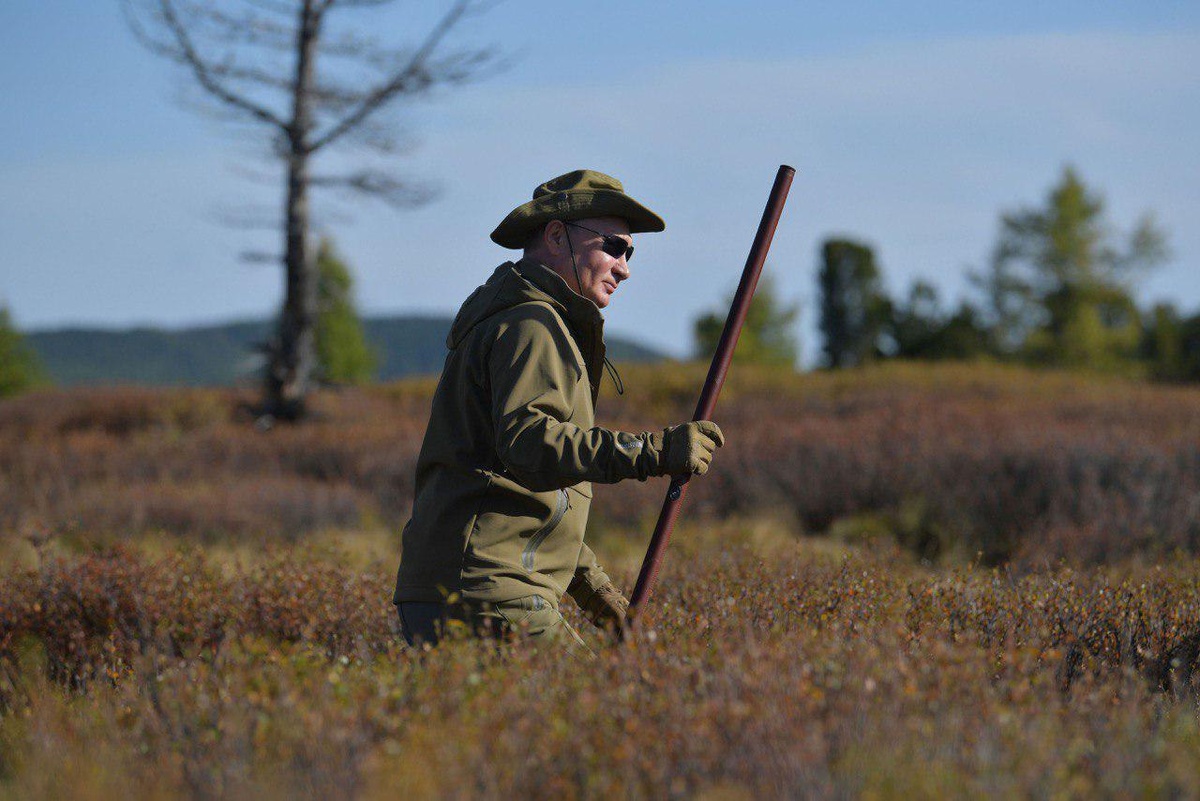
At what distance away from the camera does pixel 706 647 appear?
11.0 ft

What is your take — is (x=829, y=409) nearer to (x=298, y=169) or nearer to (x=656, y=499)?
(x=656, y=499)

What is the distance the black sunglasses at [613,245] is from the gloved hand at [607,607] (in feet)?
3.52

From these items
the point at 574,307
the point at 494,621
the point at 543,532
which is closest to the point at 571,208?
the point at 574,307

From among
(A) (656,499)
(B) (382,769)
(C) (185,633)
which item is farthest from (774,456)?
(B) (382,769)

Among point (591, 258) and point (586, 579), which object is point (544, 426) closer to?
point (591, 258)

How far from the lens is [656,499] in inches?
408

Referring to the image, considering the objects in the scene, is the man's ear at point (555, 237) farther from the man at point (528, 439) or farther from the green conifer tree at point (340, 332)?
the green conifer tree at point (340, 332)

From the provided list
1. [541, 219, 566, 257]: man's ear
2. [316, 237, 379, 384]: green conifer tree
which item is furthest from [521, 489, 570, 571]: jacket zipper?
[316, 237, 379, 384]: green conifer tree

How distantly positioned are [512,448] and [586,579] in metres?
0.91

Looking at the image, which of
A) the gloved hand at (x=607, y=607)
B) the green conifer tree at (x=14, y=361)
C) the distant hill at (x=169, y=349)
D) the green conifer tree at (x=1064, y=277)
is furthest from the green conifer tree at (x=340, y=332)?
the distant hill at (x=169, y=349)

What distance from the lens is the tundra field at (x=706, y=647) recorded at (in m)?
2.68

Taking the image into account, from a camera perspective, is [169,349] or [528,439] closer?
[528,439]

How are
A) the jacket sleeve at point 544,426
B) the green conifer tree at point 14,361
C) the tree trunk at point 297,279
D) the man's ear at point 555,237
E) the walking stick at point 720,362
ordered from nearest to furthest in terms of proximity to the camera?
1. the jacket sleeve at point 544,426
2. the man's ear at point 555,237
3. the walking stick at point 720,362
4. the tree trunk at point 297,279
5. the green conifer tree at point 14,361

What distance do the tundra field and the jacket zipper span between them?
26cm
